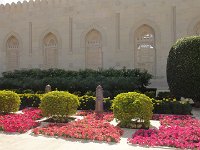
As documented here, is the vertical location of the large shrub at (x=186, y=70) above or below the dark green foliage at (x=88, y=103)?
above

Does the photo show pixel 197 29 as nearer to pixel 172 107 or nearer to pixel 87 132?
pixel 172 107

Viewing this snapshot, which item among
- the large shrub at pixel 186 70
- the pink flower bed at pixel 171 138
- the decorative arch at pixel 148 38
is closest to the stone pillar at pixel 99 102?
the pink flower bed at pixel 171 138

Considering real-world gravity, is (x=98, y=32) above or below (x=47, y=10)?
below

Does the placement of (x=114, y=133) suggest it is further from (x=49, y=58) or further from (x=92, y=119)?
(x=49, y=58)

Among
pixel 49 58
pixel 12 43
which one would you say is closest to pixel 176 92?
pixel 49 58

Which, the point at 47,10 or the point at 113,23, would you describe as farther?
the point at 47,10

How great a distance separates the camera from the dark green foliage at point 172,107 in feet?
39.7

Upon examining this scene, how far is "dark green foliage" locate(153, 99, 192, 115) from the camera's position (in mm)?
12086

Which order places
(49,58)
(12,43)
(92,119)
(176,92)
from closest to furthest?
(92,119) < (176,92) < (49,58) < (12,43)

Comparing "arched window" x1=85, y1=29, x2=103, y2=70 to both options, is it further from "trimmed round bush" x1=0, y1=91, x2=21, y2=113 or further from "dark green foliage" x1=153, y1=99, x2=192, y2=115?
"trimmed round bush" x1=0, y1=91, x2=21, y2=113

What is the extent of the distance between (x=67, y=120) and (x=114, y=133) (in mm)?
3031

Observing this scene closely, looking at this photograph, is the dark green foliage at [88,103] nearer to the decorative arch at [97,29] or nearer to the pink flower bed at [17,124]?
the pink flower bed at [17,124]

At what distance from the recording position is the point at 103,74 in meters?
18.6

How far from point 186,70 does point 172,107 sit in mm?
2302
